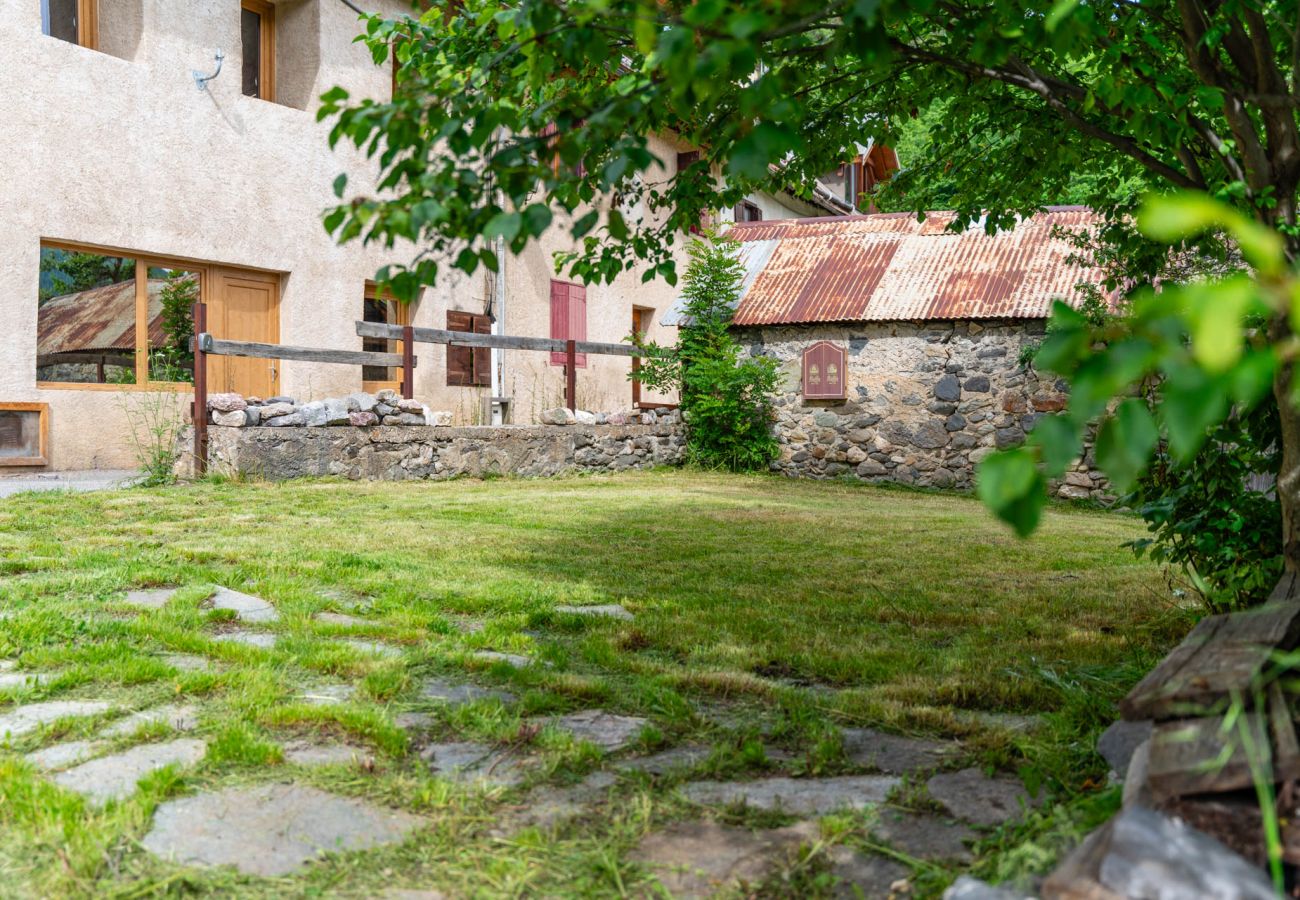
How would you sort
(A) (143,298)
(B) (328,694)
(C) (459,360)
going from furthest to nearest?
(C) (459,360)
(A) (143,298)
(B) (328,694)

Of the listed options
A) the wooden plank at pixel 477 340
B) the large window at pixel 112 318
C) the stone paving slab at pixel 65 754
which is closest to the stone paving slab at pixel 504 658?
the stone paving slab at pixel 65 754

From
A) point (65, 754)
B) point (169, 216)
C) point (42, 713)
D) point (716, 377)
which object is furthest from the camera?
point (716, 377)

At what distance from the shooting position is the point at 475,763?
240 centimetres

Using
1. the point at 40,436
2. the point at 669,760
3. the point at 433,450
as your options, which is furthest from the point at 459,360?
the point at 669,760

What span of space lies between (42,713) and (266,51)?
35.5 ft

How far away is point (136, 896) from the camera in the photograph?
1718 millimetres

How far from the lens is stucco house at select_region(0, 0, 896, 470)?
908 cm

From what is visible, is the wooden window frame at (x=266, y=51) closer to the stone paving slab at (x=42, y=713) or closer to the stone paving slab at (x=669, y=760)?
the stone paving slab at (x=42, y=713)

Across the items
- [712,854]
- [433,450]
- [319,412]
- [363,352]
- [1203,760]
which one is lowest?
[712,854]

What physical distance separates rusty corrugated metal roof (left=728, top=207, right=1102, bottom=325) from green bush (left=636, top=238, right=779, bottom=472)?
46 cm

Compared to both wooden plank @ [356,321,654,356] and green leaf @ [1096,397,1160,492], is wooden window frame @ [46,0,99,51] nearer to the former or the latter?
wooden plank @ [356,321,654,356]

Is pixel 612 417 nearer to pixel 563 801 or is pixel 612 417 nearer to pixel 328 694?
pixel 328 694

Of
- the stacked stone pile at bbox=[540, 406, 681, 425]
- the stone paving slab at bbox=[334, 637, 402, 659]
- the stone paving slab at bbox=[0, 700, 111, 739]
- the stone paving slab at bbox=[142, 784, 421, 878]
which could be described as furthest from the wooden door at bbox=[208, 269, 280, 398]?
the stone paving slab at bbox=[142, 784, 421, 878]

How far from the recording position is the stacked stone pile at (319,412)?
861 cm
